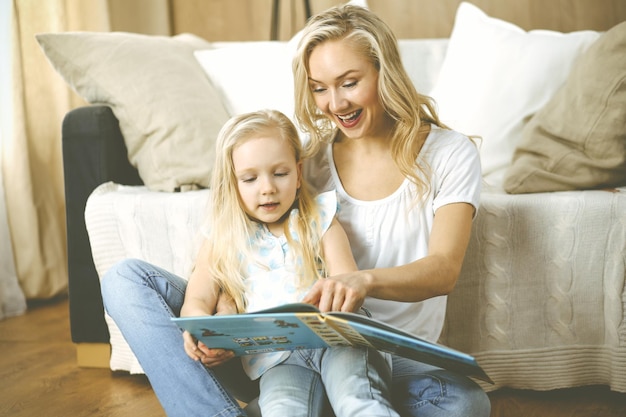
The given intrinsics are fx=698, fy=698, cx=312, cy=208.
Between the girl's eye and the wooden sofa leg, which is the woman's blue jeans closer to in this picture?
the girl's eye

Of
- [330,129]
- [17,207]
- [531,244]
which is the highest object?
[330,129]

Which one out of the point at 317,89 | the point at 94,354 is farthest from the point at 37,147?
the point at 317,89

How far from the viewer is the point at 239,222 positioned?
127cm

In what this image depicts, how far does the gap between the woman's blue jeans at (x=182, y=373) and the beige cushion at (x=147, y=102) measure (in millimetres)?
567

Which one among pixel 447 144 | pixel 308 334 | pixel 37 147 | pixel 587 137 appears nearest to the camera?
pixel 308 334

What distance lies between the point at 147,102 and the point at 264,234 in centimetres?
69

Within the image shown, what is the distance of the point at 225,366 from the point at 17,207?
4.94 feet

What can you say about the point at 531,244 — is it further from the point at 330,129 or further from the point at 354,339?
the point at 354,339

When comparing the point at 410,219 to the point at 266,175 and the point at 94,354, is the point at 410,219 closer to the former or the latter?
the point at 266,175

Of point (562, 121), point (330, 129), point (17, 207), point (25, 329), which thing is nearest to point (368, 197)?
point (330, 129)

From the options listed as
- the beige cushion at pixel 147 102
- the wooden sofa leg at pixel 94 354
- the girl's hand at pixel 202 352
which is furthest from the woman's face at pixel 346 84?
the wooden sofa leg at pixel 94 354

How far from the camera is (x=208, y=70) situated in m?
2.11

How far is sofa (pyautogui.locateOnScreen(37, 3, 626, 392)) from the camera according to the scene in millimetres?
1510

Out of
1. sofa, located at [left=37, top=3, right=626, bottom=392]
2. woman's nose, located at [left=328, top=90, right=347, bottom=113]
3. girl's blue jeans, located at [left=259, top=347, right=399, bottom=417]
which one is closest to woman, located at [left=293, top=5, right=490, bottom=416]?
woman's nose, located at [left=328, top=90, right=347, bottom=113]
